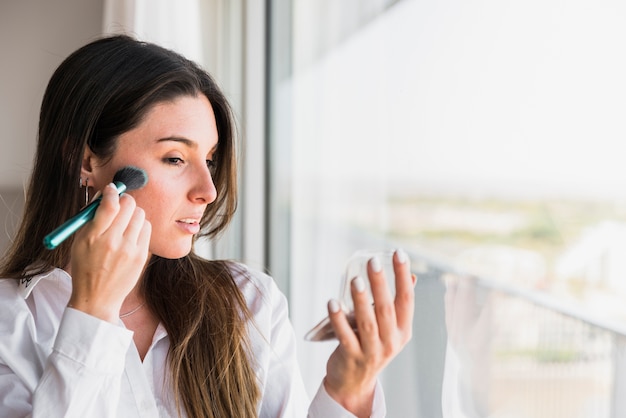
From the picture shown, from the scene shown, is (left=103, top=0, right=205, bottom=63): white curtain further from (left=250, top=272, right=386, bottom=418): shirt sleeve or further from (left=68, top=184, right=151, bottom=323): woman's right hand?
(left=68, top=184, right=151, bottom=323): woman's right hand

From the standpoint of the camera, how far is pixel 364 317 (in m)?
0.71

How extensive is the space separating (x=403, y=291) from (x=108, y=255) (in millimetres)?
363

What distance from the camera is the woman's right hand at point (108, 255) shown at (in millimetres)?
854

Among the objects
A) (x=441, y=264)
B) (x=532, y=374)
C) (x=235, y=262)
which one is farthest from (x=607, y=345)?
(x=235, y=262)

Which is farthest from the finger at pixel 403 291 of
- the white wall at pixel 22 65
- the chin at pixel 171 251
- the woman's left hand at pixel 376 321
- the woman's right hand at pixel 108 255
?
the white wall at pixel 22 65

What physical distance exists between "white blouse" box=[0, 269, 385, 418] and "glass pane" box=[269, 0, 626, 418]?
0.19 metres

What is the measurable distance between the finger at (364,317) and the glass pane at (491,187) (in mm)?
204

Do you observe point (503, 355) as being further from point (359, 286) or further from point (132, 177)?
point (132, 177)

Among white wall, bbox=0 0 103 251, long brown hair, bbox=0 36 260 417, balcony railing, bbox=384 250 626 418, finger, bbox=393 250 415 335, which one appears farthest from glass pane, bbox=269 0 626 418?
white wall, bbox=0 0 103 251

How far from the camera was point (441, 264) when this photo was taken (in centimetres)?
110

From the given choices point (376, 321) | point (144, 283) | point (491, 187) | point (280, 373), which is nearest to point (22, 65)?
point (144, 283)

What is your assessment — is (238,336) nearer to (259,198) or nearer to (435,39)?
(435,39)

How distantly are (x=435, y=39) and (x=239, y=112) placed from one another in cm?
136

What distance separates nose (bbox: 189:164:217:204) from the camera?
107 centimetres
